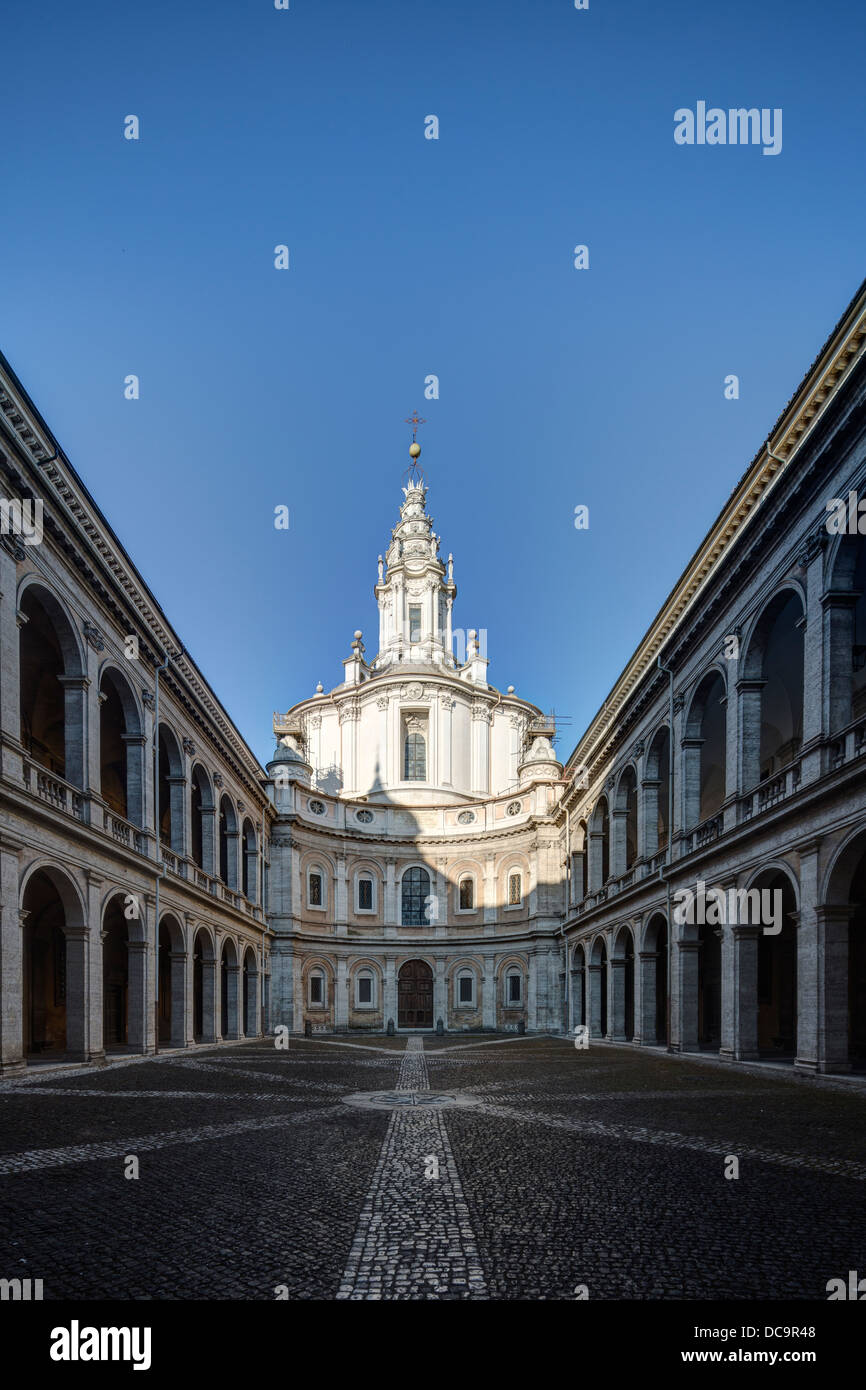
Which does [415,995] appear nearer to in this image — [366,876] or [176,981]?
[366,876]

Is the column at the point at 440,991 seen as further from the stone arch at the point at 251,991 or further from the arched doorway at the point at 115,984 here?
the arched doorway at the point at 115,984

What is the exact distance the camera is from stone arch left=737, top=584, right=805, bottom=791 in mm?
21766

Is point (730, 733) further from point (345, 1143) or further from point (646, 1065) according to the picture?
point (345, 1143)

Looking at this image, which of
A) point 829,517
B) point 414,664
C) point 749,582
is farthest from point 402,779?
point 829,517

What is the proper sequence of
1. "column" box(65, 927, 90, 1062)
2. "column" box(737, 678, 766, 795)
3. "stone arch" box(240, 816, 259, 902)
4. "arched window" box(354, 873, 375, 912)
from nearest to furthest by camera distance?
"column" box(65, 927, 90, 1062)
"column" box(737, 678, 766, 795)
"stone arch" box(240, 816, 259, 902)
"arched window" box(354, 873, 375, 912)

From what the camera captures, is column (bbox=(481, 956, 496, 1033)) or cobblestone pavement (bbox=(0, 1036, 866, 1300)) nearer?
cobblestone pavement (bbox=(0, 1036, 866, 1300))

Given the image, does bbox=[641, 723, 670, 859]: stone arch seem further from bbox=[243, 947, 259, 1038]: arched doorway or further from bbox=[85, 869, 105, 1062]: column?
bbox=[243, 947, 259, 1038]: arched doorway

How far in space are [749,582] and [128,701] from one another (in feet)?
58.5

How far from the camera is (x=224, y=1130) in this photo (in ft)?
37.0

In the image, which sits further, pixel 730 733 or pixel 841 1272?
pixel 730 733

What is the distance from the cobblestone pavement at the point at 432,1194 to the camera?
560 cm

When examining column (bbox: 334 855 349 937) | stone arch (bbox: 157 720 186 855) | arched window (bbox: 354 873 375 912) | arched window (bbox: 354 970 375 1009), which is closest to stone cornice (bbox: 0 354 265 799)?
stone arch (bbox: 157 720 186 855)

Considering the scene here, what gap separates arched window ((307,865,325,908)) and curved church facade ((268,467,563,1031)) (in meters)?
0.12
